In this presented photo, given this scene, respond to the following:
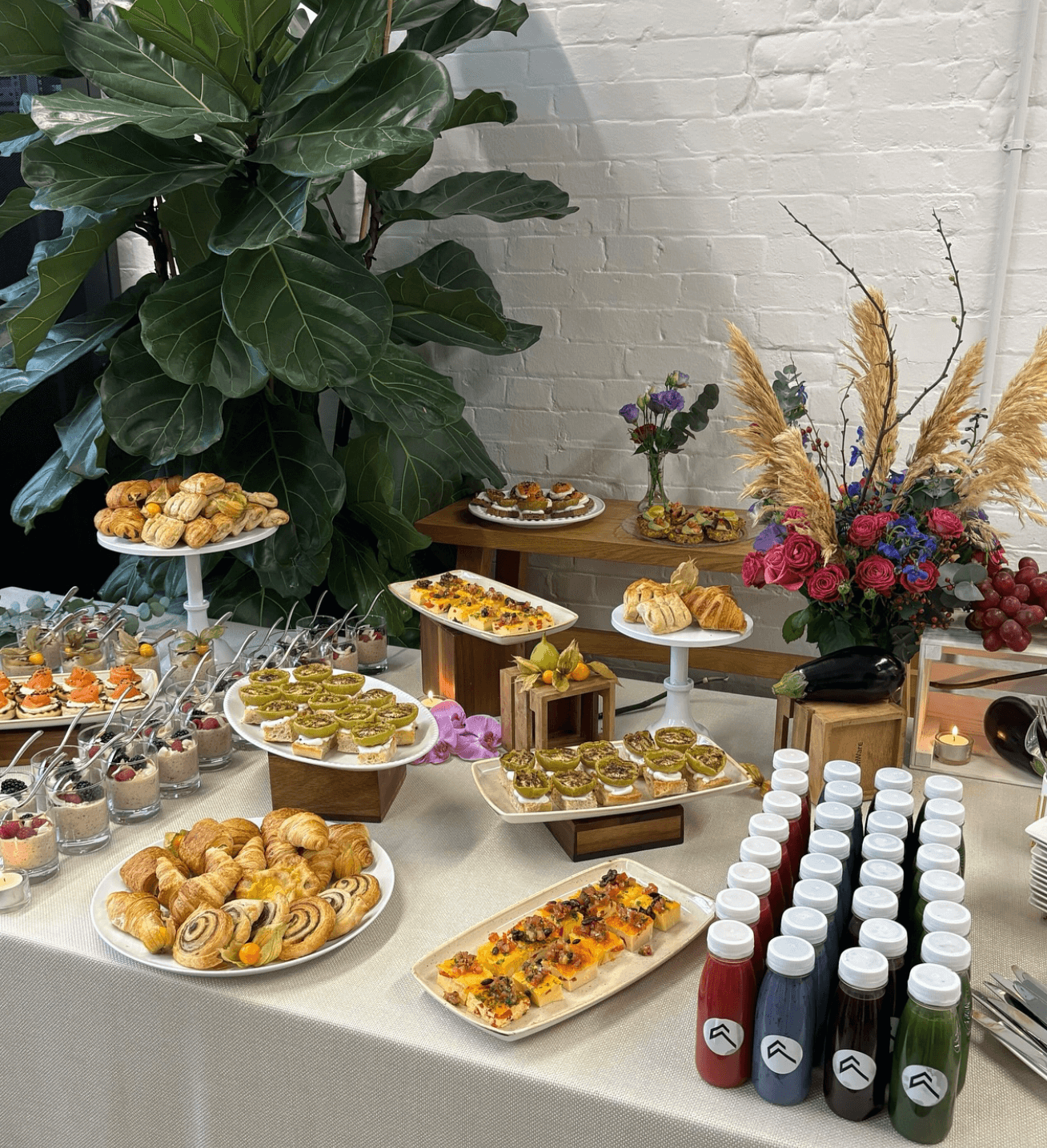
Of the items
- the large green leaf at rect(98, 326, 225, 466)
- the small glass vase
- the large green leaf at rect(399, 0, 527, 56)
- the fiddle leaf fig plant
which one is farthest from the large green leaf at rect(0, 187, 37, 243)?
the small glass vase

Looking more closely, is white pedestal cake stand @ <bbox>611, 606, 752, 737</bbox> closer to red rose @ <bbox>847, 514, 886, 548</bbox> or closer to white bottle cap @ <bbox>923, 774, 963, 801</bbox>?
red rose @ <bbox>847, 514, 886, 548</bbox>

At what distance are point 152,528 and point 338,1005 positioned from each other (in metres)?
0.97

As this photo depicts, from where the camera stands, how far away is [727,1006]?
91 centimetres

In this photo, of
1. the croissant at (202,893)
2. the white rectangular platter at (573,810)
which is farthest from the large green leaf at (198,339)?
the croissant at (202,893)

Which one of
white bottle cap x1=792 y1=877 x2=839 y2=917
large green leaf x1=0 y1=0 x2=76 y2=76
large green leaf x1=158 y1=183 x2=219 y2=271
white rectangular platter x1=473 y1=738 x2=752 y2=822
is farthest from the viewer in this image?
large green leaf x1=158 y1=183 x2=219 y2=271

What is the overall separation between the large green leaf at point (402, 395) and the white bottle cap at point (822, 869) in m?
1.45

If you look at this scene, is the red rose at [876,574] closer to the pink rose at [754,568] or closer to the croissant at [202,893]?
the pink rose at [754,568]

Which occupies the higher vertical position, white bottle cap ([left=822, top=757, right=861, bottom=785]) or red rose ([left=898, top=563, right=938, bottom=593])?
red rose ([left=898, top=563, right=938, bottom=593])

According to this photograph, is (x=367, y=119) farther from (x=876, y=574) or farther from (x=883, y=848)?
(x=883, y=848)

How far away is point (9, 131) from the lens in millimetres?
2133

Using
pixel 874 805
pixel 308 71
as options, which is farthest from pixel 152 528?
pixel 874 805

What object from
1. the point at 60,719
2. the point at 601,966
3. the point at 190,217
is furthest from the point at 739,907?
the point at 190,217

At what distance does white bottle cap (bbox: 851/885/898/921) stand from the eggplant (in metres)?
0.51

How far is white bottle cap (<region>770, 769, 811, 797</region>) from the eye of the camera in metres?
1.11
